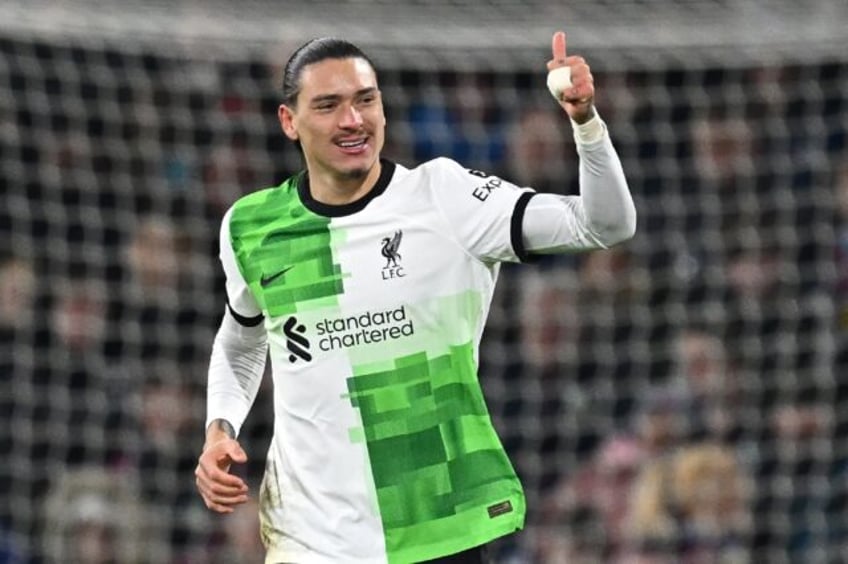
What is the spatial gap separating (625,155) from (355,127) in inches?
141

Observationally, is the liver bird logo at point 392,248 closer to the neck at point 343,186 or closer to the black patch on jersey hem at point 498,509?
the neck at point 343,186

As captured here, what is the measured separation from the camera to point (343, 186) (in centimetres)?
415

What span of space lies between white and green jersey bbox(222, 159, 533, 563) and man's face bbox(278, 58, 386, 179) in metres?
0.11

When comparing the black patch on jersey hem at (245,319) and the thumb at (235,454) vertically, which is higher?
the black patch on jersey hem at (245,319)

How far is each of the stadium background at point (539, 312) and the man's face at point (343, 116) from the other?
284 cm

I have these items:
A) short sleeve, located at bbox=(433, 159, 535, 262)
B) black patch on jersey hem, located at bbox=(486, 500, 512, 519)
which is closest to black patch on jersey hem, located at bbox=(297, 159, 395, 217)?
short sleeve, located at bbox=(433, 159, 535, 262)

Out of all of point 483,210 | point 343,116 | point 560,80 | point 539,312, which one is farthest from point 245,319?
point 539,312

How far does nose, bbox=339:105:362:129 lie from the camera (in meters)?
4.05

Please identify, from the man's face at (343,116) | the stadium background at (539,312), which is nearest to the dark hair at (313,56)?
the man's face at (343,116)

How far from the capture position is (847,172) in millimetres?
7293

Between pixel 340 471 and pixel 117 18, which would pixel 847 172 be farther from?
pixel 340 471

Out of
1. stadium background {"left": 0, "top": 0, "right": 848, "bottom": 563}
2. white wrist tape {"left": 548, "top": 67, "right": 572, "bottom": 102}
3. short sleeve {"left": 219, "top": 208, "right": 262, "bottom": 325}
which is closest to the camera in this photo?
white wrist tape {"left": 548, "top": 67, "right": 572, "bottom": 102}

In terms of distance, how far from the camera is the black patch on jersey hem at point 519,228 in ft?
12.9

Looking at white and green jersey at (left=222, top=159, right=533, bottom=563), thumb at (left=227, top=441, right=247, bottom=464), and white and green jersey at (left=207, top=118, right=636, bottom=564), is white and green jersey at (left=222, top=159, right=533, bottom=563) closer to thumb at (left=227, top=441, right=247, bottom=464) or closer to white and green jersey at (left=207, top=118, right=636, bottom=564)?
white and green jersey at (left=207, top=118, right=636, bottom=564)
